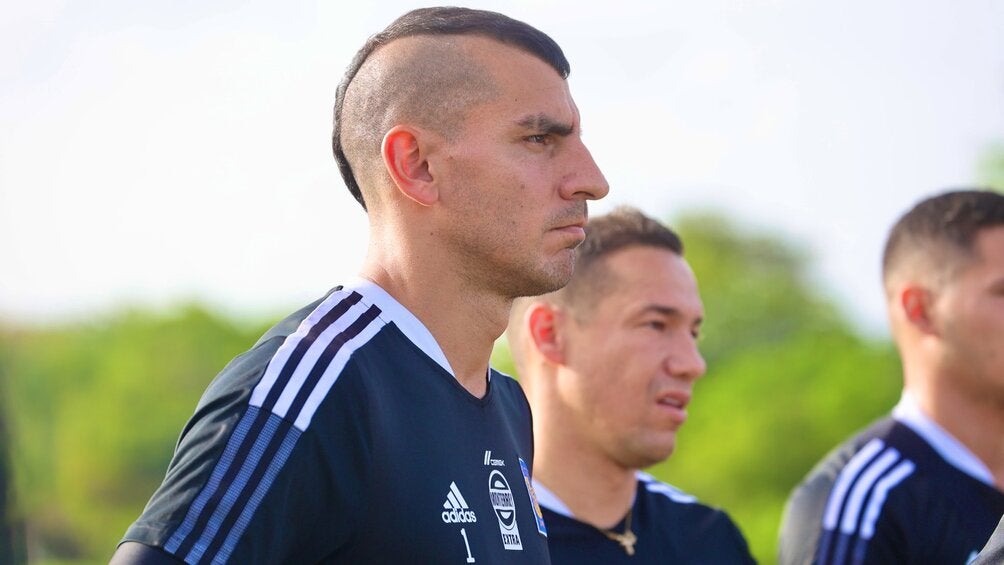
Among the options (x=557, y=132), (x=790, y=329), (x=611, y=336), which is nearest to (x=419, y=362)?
(x=557, y=132)

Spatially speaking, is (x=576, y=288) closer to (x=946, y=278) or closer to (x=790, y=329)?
(x=946, y=278)

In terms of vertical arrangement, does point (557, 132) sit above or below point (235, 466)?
above

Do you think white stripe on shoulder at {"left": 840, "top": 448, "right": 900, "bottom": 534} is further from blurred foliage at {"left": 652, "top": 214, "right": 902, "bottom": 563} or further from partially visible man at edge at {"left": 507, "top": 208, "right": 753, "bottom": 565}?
blurred foliage at {"left": 652, "top": 214, "right": 902, "bottom": 563}

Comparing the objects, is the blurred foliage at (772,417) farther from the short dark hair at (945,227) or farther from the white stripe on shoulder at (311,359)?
the white stripe on shoulder at (311,359)

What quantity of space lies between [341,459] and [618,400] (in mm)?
2250

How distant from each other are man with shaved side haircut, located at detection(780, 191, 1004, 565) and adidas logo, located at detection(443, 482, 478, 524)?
246 cm

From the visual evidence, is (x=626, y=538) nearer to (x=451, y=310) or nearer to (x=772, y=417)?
(x=451, y=310)

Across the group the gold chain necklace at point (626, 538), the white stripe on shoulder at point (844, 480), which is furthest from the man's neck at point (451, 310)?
the white stripe on shoulder at point (844, 480)

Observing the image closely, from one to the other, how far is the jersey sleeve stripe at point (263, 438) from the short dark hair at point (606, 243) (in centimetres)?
215

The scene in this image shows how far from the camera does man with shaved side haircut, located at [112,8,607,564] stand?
2639 millimetres

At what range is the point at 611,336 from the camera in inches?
193

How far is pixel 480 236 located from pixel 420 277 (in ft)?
0.60

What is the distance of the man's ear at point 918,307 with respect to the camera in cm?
562

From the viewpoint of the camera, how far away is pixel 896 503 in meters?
5.05
